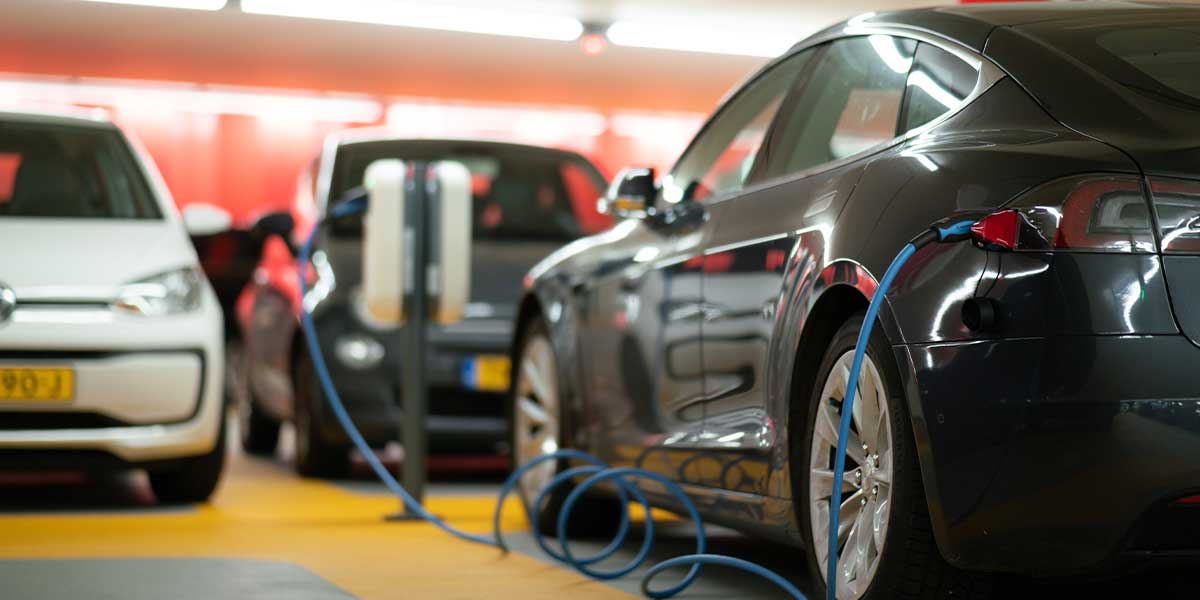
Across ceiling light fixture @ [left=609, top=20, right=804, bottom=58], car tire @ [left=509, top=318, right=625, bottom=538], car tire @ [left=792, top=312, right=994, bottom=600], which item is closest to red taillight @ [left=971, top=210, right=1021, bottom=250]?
car tire @ [left=792, top=312, right=994, bottom=600]

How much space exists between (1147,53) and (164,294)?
170 inches

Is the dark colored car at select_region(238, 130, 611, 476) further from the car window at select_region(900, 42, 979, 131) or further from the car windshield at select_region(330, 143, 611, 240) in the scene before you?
the car window at select_region(900, 42, 979, 131)

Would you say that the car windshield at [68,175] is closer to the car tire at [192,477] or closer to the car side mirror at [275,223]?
the car side mirror at [275,223]

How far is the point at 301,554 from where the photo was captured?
5688 millimetres

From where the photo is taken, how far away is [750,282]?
14.5ft

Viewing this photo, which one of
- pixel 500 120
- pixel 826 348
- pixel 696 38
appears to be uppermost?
pixel 696 38

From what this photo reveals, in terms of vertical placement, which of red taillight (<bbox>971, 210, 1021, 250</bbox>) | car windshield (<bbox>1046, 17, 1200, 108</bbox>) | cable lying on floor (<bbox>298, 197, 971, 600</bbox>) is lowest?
cable lying on floor (<bbox>298, 197, 971, 600</bbox>)

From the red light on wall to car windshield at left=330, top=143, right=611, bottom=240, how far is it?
12.3ft

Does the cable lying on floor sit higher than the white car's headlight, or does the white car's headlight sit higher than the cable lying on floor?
the white car's headlight

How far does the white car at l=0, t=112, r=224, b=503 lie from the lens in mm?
6582

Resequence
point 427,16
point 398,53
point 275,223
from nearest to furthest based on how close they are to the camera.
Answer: point 275,223 → point 427,16 → point 398,53

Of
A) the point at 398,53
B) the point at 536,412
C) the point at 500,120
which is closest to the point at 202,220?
the point at 536,412

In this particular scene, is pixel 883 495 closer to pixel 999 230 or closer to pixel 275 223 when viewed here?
pixel 999 230

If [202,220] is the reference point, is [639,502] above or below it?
below
